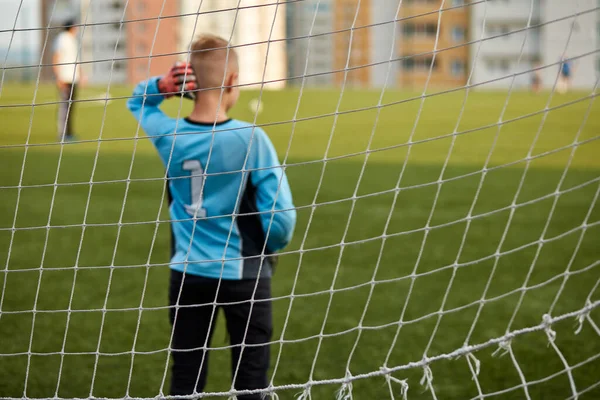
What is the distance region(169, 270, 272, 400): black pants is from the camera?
2256mm

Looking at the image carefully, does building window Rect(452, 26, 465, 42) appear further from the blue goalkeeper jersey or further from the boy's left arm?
the blue goalkeeper jersey

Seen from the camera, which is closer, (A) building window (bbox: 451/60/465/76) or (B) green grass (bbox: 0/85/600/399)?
(B) green grass (bbox: 0/85/600/399)

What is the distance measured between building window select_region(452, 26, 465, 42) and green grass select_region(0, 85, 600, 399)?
48677 mm

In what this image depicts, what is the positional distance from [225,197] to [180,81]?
325mm

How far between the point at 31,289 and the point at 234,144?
7.90 feet

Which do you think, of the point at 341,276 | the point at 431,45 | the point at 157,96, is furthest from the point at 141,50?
the point at 157,96

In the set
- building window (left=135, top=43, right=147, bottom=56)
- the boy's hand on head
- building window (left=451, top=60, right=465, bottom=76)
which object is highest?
the boy's hand on head

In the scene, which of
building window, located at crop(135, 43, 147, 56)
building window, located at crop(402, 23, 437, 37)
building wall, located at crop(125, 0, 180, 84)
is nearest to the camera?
building wall, located at crop(125, 0, 180, 84)

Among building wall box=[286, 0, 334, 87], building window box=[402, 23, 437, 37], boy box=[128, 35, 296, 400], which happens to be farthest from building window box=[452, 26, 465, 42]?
boy box=[128, 35, 296, 400]

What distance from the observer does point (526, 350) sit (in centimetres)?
328

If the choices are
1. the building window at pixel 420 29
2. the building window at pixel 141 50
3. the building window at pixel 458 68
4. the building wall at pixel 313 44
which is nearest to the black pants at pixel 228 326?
the building window at pixel 141 50

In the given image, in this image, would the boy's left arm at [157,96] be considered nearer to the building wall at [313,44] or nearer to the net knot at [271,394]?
the net knot at [271,394]

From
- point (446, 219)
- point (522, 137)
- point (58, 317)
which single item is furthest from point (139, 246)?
point (522, 137)

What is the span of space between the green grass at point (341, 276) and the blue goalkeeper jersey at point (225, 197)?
4.4 inches
